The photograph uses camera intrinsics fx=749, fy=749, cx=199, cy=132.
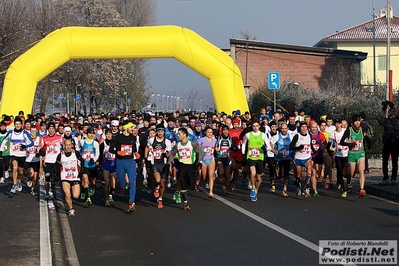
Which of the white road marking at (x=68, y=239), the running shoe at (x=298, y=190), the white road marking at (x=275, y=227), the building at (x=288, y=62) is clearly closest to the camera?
the white road marking at (x=68, y=239)

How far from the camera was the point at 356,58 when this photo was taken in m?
49.2

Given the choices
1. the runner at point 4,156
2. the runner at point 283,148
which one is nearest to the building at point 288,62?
the runner at point 4,156

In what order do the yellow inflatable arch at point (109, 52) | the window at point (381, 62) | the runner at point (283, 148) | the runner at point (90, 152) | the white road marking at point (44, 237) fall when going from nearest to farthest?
the white road marking at point (44, 237) → the runner at point (90, 152) → the runner at point (283, 148) → the yellow inflatable arch at point (109, 52) → the window at point (381, 62)

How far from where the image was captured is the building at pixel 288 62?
50656 millimetres

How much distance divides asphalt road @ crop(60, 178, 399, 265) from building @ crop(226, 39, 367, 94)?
3447 cm

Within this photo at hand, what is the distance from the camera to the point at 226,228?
1205 centimetres

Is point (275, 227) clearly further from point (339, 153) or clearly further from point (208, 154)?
point (339, 153)

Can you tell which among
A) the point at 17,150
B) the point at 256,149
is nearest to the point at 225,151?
the point at 256,149

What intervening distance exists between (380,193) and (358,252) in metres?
7.34

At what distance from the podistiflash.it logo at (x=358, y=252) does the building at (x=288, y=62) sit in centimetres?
4058

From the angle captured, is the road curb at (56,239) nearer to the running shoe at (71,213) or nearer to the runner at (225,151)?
the running shoe at (71,213)

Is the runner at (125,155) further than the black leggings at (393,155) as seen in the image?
No

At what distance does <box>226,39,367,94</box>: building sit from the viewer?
50.7 metres

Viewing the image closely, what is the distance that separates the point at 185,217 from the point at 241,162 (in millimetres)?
4838
